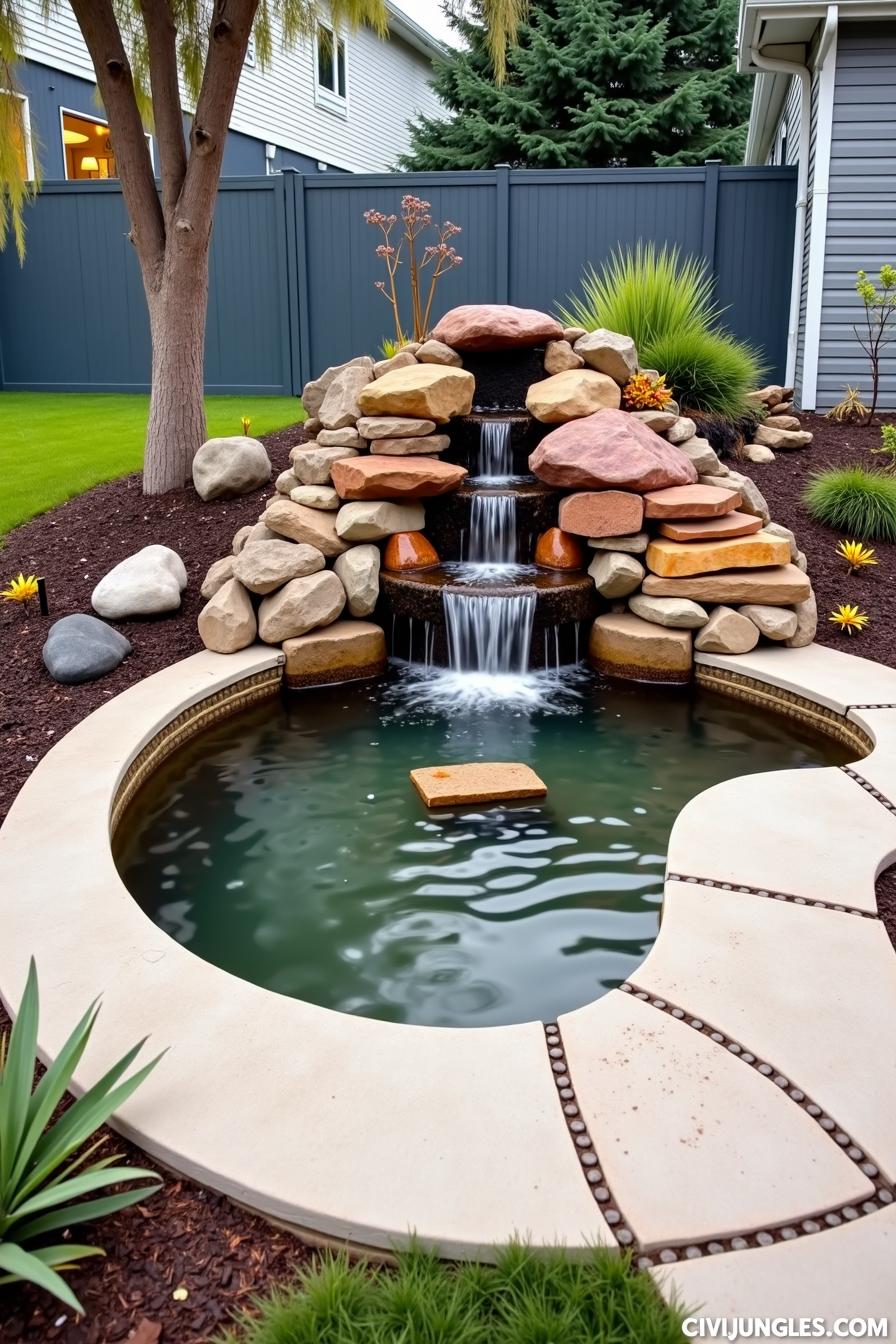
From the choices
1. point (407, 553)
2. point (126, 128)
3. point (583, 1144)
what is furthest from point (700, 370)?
point (583, 1144)

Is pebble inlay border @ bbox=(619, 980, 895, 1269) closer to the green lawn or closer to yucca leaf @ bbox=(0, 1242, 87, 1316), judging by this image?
yucca leaf @ bbox=(0, 1242, 87, 1316)

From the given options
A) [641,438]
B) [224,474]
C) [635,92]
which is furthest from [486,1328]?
[635,92]

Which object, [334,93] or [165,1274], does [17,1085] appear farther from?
[334,93]

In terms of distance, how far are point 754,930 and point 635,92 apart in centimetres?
1716

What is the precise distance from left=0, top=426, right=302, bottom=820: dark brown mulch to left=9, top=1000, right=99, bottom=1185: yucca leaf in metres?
1.87

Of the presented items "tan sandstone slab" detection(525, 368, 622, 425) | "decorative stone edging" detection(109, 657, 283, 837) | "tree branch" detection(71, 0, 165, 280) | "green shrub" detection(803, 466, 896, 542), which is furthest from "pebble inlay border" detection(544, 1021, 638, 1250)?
"tree branch" detection(71, 0, 165, 280)

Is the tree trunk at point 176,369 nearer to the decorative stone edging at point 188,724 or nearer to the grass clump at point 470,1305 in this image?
the decorative stone edging at point 188,724

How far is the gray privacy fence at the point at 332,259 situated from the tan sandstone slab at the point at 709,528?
5965 mm

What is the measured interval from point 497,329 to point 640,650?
2.69 m

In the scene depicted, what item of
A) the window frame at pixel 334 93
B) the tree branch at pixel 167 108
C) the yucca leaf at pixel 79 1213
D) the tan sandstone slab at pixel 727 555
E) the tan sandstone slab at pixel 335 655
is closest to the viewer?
the yucca leaf at pixel 79 1213

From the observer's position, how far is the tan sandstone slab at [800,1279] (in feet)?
5.63

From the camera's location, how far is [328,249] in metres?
12.0

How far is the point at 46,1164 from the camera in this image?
1.86 metres

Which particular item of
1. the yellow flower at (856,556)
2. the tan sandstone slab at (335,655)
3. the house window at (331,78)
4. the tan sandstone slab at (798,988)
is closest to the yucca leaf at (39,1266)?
the tan sandstone slab at (798,988)
